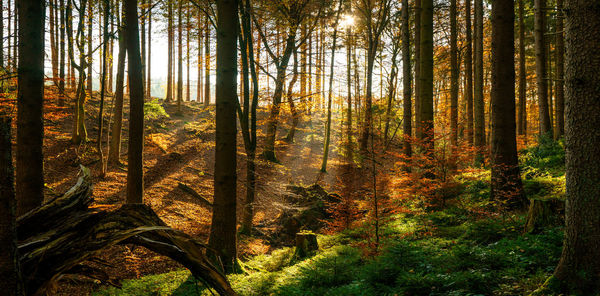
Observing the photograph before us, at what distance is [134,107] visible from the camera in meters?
6.92

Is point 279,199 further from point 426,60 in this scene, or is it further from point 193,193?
point 426,60

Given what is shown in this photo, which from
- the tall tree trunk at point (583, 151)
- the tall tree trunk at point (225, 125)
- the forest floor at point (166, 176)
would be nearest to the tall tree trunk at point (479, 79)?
the forest floor at point (166, 176)

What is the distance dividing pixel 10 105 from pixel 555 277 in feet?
36.3

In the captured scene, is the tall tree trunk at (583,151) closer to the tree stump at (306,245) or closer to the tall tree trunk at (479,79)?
the tree stump at (306,245)

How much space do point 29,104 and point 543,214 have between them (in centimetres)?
798

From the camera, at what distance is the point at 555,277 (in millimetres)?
3082

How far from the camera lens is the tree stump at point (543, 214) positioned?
4.53 metres

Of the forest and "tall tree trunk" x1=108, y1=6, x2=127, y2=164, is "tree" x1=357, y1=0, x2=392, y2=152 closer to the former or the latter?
the forest

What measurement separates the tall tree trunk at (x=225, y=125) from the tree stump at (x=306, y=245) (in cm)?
208

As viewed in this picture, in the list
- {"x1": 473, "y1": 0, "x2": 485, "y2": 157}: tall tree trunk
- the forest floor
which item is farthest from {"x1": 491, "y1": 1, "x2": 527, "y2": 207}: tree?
{"x1": 473, "y1": 0, "x2": 485, "y2": 157}: tall tree trunk

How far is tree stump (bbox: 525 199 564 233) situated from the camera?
453 centimetres

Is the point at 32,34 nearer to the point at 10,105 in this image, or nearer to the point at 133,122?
the point at 133,122

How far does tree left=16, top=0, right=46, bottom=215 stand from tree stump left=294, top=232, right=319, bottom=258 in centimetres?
516

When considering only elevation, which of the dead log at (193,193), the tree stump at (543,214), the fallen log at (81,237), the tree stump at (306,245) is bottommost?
the tree stump at (306,245)
